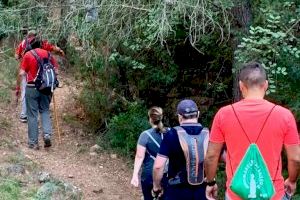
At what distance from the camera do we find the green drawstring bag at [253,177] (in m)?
3.75

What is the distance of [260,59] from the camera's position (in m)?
6.43

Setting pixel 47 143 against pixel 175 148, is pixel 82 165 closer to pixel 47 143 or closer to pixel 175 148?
pixel 47 143

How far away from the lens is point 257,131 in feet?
12.4

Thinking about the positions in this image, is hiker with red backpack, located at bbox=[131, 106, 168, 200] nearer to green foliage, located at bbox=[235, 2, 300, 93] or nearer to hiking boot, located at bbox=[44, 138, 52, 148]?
green foliage, located at bbox=[235, 2, 300, 93]

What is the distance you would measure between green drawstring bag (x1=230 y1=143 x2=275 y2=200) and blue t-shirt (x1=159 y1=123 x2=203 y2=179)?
1.17 metres

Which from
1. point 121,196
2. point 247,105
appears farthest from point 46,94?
point 247,105

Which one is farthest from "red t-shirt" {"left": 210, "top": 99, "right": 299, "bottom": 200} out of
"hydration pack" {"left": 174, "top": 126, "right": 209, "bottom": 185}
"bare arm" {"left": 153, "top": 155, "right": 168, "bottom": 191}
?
"bare arm" {"left": 153, "top": 155, "right": 168, "bottom": 191}

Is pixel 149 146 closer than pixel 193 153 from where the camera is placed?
No

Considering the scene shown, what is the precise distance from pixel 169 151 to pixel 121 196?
3700 mm

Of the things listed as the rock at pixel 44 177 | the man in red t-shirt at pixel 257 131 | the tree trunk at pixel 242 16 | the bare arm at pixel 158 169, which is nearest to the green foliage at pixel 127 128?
the rock at pixel 44 177

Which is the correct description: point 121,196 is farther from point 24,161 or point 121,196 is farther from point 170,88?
point 170,88

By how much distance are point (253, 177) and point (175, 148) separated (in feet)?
4.05

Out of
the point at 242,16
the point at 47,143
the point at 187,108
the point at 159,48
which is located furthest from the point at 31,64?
the point at 187,108

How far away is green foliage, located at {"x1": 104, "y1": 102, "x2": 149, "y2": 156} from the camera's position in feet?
33.1
